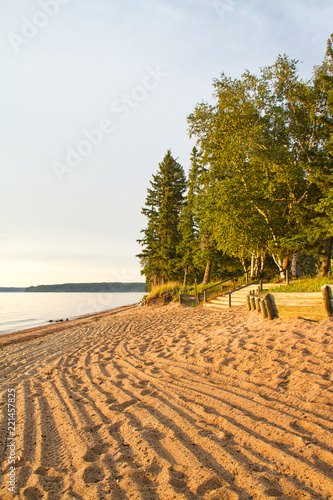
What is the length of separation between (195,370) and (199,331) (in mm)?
3877

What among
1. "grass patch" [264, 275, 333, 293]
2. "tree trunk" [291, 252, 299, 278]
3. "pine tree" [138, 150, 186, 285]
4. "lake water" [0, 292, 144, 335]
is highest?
"pine tree" [138, 150, 186, 285]

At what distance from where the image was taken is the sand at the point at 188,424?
2.90 m

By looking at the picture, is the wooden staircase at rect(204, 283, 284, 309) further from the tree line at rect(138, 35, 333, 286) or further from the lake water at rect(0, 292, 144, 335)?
the lake water at rect(0, 292, 144, 335)

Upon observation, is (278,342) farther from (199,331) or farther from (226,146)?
(226,146)

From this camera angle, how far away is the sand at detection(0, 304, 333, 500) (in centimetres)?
290

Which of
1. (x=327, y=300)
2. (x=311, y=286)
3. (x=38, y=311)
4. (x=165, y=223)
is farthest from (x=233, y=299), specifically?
(x=38, y=311)

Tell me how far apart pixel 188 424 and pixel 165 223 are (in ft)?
109

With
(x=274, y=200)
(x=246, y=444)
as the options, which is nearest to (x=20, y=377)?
(x=246, y=444)

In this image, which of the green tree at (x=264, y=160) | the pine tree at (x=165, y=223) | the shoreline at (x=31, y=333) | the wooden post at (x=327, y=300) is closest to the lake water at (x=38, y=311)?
the shoreline at (x=31, y=333)

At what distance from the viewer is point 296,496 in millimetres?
2602

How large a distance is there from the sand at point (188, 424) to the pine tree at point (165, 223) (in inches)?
1052

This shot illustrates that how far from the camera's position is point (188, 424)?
13.2ft

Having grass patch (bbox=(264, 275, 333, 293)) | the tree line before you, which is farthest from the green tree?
grass patch (bbox=(264, 275, 333, 293))

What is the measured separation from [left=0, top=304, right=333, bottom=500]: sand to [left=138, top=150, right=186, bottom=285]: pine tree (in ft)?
87.6
